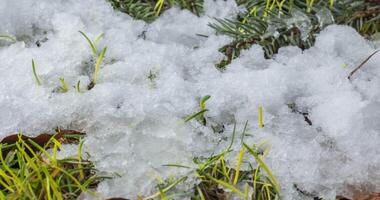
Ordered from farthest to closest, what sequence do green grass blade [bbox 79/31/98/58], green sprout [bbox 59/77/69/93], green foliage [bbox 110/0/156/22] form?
green foliage [bbox 110/0/156/22] < green grass blade [bbox 79/31/98/58] < green sprout [bbox 59/77/69/93]

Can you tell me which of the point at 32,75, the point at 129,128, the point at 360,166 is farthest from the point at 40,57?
the point at 360,166

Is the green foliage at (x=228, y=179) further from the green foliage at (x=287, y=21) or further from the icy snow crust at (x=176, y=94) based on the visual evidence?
the green foliage at (x=287, y=21)

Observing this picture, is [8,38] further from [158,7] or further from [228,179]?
[228,179]

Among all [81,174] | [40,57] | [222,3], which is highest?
[222,3]

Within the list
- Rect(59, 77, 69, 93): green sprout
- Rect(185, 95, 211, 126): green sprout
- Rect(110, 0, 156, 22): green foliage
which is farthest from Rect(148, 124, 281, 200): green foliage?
Rect(110, 0, 156, 22): green foliage

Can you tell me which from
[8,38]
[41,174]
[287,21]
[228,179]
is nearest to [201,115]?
[228,179]

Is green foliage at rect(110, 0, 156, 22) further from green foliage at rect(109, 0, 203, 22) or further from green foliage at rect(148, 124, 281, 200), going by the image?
green foliage at rect(148, 124, 281, 200)

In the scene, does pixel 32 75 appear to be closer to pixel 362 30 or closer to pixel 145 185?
pixel 145 185

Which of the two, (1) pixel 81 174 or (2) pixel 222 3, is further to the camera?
(2) pixel 222 3

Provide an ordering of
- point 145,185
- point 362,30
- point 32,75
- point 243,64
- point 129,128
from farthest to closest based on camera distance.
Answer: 1. point 362,30
2. point 243,64
3. point 32,75
4. point 129,128
5. point 145,185
